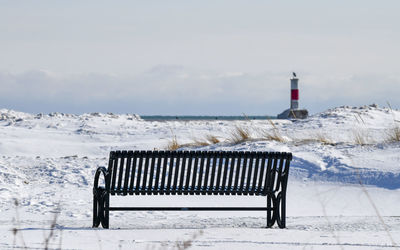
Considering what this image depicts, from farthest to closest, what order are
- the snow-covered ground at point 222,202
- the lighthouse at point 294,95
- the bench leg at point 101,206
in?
the lighthouse at point 294,95 → the bench leg at point 101,206 → the snow-covered ground at point 222,202

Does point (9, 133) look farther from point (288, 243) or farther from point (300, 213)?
point (288, 243)

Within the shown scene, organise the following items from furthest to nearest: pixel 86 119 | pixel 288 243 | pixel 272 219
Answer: pixel 86 119, pixel 272 219, pixel 288 243

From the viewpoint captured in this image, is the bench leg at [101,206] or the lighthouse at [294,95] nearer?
the bench leg at [101,206]

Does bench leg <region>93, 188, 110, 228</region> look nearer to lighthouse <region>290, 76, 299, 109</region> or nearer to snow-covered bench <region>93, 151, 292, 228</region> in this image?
snow-covered bench <region>93, 151, 292, 228</region>

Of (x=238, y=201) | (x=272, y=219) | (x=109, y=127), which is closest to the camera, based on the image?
(x=272, y=219)

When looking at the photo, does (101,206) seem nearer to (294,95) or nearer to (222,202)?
(222,202)

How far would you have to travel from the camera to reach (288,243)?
6.49m

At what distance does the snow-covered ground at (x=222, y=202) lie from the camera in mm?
6601

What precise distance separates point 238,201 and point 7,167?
408cm

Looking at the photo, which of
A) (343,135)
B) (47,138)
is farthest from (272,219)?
(47,138)

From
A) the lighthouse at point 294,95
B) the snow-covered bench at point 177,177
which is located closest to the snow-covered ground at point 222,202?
the snow-covered bench at point 177,177

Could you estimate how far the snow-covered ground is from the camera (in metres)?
6.60

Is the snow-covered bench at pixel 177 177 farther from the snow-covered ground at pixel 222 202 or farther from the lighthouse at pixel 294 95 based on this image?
the lighthouse at pixel 294 95

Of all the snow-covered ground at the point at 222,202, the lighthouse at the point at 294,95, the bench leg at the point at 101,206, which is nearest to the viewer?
the snow-covered ground at the point at 222,202
